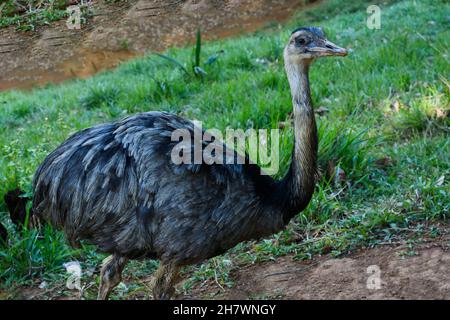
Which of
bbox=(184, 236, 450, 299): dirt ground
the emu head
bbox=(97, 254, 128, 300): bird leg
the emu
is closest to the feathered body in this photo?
the emu

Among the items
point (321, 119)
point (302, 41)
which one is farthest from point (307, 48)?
point (321, 119)

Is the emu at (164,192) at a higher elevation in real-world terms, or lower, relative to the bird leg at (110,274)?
higher

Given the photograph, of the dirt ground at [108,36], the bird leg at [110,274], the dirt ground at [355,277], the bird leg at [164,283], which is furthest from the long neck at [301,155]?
the dirt ground at [108,36]

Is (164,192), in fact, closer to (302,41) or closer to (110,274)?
(110,274)

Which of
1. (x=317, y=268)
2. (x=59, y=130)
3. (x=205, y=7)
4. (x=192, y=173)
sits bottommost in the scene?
(x=317, y=268)

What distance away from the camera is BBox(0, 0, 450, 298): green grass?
4004 mm

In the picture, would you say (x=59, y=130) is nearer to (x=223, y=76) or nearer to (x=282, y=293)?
(x=223, y=76)

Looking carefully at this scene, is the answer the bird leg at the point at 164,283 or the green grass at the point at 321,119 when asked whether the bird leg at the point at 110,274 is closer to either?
the bird leg at the point at 164,283

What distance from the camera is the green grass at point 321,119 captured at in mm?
4004

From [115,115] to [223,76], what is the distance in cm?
114

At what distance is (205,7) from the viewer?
5.13 metres

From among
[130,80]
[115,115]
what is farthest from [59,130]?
[130,80]

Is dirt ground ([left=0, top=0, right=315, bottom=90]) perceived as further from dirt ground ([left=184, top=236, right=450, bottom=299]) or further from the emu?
dirt ground ([left=184, top=236, right=450, bottom=299])

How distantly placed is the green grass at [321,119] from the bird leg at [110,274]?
357 millimetres
